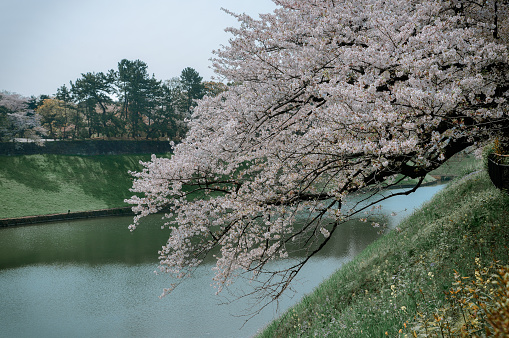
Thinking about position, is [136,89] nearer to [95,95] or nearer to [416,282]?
[95,95]

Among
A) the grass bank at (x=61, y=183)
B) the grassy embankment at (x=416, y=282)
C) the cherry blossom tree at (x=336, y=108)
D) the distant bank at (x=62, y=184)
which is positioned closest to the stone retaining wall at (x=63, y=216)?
the distant bank at (x=62, y=184)

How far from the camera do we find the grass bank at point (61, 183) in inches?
1150

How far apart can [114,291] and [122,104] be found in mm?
40043

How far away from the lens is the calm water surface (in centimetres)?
1004

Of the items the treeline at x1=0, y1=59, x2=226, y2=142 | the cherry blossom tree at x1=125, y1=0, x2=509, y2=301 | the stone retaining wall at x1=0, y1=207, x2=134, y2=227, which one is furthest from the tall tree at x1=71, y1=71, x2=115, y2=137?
the cherry blossom tree at x1=125, y1=0, x2=509, y2=301

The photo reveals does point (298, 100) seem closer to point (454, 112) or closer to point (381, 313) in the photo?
point (454, 112)

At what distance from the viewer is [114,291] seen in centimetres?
1288

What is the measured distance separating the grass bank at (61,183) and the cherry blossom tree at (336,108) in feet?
88.3

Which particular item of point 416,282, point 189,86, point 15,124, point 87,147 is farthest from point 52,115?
point 416,282

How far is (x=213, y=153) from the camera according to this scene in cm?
617

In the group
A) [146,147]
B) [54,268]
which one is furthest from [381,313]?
[146,147]

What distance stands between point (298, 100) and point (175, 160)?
294cm

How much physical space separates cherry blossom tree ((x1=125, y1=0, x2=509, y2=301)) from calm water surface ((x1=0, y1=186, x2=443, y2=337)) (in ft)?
6.84

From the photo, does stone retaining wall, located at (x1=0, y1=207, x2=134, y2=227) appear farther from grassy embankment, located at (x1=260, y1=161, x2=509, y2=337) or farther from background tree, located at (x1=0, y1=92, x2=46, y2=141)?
grassy embankment, located at (x1=260, y1=161, x2=509, y2=337)
